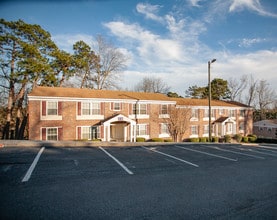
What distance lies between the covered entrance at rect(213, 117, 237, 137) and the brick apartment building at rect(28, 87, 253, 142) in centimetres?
268

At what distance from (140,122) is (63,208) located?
1867 centimetres

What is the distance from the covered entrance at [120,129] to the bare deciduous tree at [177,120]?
4.80m

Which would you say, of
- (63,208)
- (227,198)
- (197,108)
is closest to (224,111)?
(197,108)

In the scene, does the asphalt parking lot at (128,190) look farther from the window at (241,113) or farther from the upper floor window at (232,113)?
the window at (241,113)

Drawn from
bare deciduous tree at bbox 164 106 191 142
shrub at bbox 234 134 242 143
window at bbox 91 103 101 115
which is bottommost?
shrub at bbox 234 134 242 143

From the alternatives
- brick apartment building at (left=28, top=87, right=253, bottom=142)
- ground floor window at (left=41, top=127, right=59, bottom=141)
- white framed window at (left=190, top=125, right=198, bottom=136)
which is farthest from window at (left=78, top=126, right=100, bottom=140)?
white framed window at (left=190, top=125, right=198, bottom=136)

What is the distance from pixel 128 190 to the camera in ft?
13.8

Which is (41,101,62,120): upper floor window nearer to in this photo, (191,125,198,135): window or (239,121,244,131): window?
(191,125,198,135): window

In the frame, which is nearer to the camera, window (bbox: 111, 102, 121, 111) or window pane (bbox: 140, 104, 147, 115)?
window (bbox: 111, 102, 121, 111)

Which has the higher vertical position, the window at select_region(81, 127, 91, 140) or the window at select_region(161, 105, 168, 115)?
the window at select_region(161, 105, 168, 115)

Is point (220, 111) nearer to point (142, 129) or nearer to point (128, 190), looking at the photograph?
point (142, 129)

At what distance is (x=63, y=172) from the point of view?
517 centimetres

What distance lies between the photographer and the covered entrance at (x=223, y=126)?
28141 millimetres

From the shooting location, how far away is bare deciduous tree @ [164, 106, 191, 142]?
21109 mm
